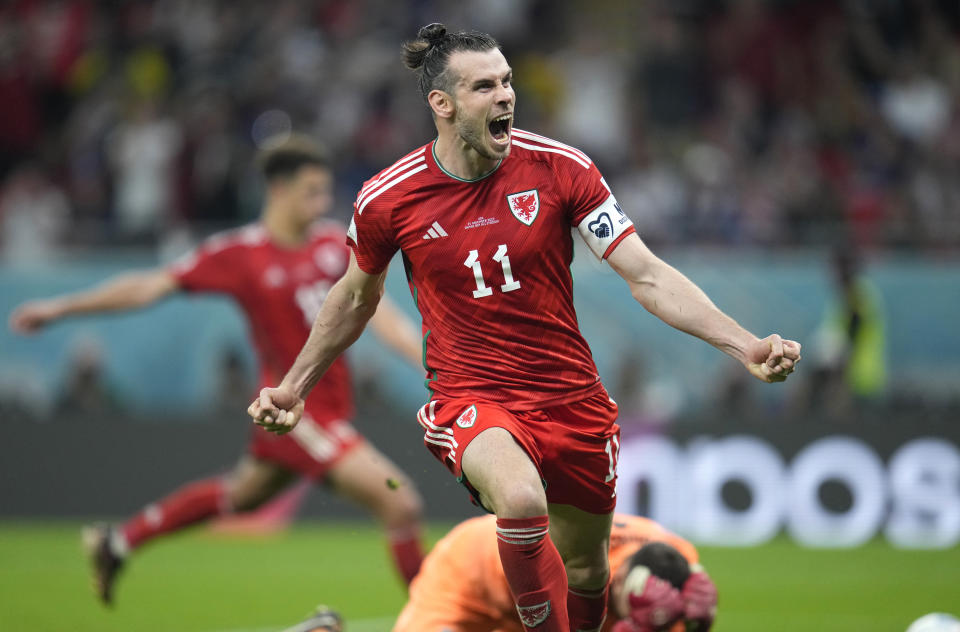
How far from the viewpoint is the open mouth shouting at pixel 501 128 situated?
4.95 meters

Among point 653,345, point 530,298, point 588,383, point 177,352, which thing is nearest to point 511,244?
point 530,298

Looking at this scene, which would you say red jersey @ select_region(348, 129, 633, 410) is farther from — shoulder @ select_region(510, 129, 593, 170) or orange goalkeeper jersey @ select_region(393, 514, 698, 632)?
orange goalkeeper jersey @ select_region(393, 514, 698, 632)

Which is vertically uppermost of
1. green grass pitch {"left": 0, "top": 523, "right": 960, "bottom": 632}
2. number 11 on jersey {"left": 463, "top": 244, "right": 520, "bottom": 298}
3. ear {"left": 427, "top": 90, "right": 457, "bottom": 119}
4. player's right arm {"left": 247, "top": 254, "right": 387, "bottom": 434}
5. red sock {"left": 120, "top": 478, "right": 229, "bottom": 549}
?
ear {"left": 427, "top": 90, "right": 457, "bottom": 119}

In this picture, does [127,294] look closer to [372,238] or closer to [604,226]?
[372,238]

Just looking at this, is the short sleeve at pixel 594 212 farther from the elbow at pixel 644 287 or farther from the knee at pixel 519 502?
the knee at pixel 519 502

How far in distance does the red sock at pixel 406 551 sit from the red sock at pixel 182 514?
3.89 feet

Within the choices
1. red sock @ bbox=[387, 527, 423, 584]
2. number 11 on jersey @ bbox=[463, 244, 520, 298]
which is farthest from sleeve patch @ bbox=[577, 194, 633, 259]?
red sock @ bbox=[387, 527, 423, 584]

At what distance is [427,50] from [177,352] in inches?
348

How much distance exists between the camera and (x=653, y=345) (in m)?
12.5

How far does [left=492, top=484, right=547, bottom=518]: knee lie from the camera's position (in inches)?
181

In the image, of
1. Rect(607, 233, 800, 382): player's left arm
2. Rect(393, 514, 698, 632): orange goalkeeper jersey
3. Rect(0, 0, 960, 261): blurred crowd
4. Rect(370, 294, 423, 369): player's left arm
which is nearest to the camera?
Rect(607, 233, 800, 382): player's left arm

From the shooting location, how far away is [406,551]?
7301 millimetres

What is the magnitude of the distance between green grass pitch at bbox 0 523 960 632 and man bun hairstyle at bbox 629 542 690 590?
2044 millimetres

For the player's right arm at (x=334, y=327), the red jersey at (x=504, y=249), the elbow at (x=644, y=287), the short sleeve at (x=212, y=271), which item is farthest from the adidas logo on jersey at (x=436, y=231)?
the short sleeve at (x=212, y=271)
